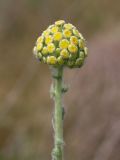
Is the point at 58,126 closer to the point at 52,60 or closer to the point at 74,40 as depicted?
the point at 52,60

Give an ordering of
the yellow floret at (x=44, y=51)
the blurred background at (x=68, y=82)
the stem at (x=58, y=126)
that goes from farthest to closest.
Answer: the blurred background at (x=68, y=82) < the yellow floret at (x=44, y=51) < the stem at (x=58, y=126)

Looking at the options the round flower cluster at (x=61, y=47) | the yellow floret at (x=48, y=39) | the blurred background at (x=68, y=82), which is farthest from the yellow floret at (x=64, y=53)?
the blurred background at (x=68, y=82)

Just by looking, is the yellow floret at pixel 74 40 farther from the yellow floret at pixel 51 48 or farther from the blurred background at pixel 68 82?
the blurred background at pixel 68 82

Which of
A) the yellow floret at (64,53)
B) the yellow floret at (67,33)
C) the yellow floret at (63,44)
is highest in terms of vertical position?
the yellow floret at (67,33)

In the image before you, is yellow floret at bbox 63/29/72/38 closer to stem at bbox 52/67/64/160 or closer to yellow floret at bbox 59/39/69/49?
yellow floret at bbox 59/39/69/49

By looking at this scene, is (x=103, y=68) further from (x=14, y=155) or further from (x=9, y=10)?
(x=9, y=10)

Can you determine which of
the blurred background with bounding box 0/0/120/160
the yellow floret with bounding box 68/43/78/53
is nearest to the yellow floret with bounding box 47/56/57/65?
the yellow floret with bounding box 68/43/78/53

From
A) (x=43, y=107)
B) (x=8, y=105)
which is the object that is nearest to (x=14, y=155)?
(x=8, y=105)
